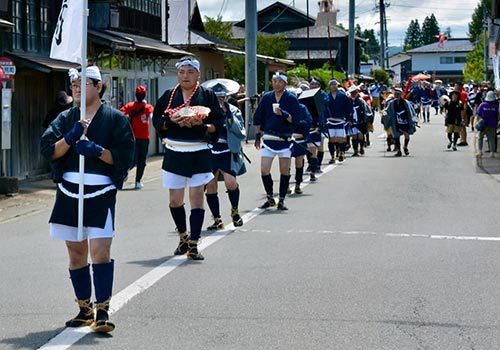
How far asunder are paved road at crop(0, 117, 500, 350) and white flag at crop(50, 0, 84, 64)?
1953 mm

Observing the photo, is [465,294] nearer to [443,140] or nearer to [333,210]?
[333,210]

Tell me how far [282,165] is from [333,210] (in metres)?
0.99

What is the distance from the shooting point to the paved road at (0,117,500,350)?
6.70m

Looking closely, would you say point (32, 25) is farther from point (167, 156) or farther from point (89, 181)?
point (89, 181)

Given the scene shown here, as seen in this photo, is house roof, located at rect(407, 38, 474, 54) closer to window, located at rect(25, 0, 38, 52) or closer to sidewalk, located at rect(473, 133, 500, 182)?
sidewalk, located at rect(473, 133, 500, 182)

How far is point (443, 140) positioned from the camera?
33750mm

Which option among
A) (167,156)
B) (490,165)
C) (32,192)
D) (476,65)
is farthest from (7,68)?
(476,65)

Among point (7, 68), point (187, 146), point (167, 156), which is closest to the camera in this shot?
point (187, 146)

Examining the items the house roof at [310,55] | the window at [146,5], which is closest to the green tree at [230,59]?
the window at [146,5]

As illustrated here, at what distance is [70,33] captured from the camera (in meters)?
7.20

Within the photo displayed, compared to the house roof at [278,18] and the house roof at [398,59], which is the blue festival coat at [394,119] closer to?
the house roof at [278,18]

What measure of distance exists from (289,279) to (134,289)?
55.8 inches

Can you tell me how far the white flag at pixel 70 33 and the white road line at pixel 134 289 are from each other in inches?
76.8

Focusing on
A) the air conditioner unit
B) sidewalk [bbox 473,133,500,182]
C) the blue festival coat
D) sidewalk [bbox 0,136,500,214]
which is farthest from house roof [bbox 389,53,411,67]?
the air conditioner unit
